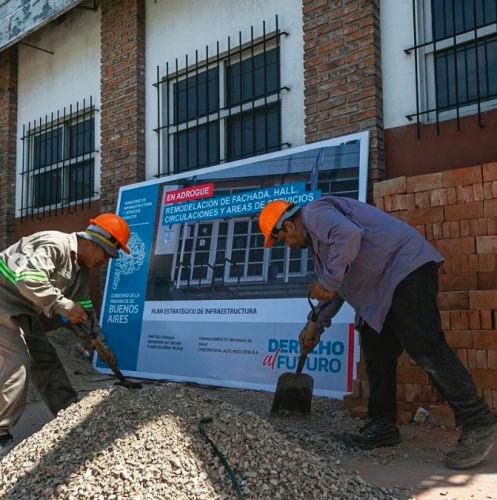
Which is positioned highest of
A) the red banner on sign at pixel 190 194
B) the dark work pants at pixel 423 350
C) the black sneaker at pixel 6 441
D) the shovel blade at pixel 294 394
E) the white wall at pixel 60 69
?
the white wall at pixel 60 69

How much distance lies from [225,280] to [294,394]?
78.1 inches

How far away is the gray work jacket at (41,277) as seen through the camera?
396 centimetres

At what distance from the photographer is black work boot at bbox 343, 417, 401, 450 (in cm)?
368

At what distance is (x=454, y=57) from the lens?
531cm

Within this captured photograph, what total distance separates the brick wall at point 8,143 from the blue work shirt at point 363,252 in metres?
7.36

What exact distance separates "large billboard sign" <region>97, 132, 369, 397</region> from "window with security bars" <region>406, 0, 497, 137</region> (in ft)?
2.73

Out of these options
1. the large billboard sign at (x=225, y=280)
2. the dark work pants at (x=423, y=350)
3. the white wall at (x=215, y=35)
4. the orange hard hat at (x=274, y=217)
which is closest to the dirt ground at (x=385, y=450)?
the dark work pants at (x=423, y=350)

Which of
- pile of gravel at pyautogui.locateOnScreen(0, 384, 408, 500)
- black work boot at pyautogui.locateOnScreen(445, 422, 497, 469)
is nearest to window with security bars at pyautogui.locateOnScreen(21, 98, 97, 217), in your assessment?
pile of gravel at pyautogui.locateOnScreen(0, 384, 408, 500)

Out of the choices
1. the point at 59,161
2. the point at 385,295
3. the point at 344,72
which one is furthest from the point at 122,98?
the point at 385,295

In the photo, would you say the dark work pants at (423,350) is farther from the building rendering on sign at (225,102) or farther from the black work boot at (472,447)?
the building rendering on sign at (225,102)

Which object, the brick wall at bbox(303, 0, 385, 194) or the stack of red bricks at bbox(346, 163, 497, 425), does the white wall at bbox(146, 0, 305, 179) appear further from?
the stack of red bricks at bbox(346, 163, 497, 425)

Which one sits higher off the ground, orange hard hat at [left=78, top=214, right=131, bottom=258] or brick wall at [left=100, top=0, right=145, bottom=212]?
brick wall at [left=100, top=0, right=145, bottom=212]

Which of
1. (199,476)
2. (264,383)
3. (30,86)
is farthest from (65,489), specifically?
(30,86)

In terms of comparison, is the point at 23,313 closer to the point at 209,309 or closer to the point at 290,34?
the point at 209,309
